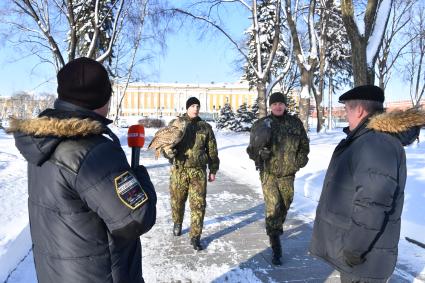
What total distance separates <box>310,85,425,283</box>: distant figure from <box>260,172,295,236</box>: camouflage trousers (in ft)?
6.19

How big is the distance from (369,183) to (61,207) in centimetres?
175

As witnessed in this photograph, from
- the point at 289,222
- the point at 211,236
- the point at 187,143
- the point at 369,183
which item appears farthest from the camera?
the point at 289,222

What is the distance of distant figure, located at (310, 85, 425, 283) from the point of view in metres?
2.43

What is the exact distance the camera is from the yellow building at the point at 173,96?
96.8 m

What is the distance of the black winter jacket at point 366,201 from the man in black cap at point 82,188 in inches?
52.5

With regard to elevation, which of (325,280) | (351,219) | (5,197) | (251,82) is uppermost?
(251,82)

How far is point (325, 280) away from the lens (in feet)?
13.8

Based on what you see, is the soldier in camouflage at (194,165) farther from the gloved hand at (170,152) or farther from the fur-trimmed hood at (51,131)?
the fur-trimmed hood at (51,131)

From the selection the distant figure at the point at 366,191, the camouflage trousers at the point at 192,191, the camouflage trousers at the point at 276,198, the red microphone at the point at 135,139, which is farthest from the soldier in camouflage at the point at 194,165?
the red microphone at the point at 135,139

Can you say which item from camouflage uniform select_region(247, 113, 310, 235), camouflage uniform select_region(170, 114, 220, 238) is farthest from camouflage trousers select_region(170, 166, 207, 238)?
camouflage uniform select_region(247, 113, 310, 235)

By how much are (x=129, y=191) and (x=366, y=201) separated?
1.47 meters

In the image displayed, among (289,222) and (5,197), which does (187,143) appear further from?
(5,197)

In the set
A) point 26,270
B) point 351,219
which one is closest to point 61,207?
point 351,219

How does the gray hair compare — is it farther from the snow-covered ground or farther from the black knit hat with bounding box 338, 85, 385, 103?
the snow-covered ground
